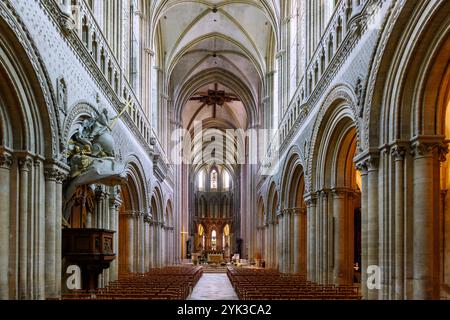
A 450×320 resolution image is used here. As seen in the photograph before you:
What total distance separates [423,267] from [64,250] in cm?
932

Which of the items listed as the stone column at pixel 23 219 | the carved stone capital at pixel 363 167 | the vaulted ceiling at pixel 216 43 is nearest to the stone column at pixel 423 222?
the carved stone capital at pixel 363 167

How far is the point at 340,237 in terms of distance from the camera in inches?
741

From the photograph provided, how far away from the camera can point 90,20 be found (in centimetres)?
1714

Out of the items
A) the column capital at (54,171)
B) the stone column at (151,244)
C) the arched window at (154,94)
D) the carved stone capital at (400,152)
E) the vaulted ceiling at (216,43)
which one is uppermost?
the vaulted ceiling at (216,43)

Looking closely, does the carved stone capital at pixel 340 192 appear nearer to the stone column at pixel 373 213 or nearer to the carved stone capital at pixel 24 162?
the stone column at pixel 373 213

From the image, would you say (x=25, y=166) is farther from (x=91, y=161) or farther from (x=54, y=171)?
(x=91, y=161)

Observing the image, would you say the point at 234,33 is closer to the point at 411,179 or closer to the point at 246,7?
the point at 246,7

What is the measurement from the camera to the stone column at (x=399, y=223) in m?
12.0

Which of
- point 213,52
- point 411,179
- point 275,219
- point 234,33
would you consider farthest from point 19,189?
point 213,52

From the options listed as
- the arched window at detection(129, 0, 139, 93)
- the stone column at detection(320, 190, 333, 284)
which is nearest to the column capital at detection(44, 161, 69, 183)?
the stone column at detection(320, 190, 333, 284)

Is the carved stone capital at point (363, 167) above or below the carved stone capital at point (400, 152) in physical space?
below

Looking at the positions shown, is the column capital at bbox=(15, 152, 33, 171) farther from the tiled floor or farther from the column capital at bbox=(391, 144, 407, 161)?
the tiled floor

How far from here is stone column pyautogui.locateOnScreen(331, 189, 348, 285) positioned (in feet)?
60.9

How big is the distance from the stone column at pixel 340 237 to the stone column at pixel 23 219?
1062 centimetres
